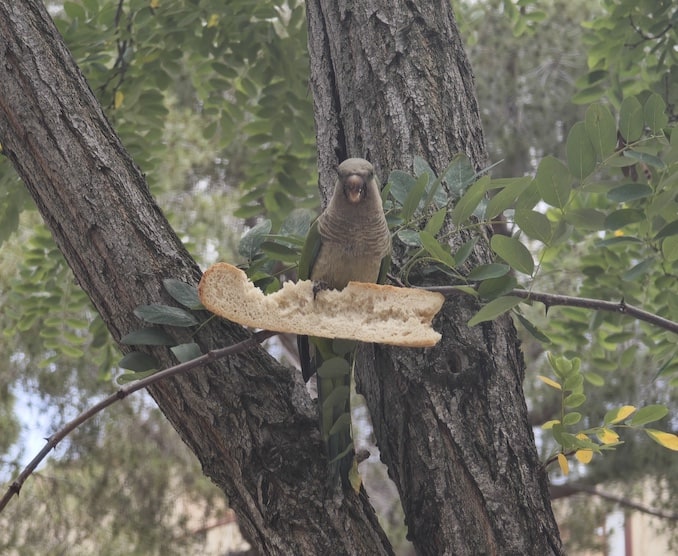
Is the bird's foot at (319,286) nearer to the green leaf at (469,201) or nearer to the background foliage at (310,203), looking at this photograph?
the background foliage at (310,203)

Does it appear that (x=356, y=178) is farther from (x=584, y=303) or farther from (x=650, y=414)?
(x=650, y=414)

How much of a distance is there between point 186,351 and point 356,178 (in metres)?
0.38

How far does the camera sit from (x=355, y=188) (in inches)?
50.7

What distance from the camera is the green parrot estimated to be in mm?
1282

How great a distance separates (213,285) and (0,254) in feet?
10.8

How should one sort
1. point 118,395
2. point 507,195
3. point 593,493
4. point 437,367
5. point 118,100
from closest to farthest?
point 118,395 < point 507,195 < point 437,367 < point 118,100 < point 593,493

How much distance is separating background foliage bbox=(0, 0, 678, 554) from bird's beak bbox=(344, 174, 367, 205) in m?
0.07

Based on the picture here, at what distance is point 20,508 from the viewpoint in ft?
13.5

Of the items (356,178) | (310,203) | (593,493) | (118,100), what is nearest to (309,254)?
(356,178)

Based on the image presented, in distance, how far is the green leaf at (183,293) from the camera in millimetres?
1245

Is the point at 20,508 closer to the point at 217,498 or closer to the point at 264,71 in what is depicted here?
the point at 217,498

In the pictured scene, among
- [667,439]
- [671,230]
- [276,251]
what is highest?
[276,251]

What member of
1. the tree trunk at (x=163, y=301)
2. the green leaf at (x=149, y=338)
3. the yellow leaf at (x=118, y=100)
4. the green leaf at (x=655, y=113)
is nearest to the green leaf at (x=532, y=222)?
the green leaf at (x=655, y=113)

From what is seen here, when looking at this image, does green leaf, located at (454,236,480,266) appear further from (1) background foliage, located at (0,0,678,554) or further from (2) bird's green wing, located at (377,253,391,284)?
(2) bird's green wing, located at (377,253,391,284)
